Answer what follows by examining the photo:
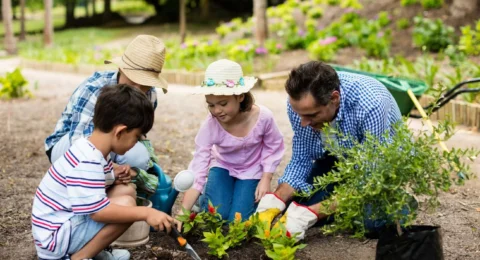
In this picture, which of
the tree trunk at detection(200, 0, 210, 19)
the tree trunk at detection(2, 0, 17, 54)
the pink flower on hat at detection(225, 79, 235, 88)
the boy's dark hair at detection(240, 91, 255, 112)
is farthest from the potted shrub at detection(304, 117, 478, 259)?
the tree trunk at detection(200, 0, 210, 19)

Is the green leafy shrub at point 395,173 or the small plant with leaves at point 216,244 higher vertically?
the green leafy shrub at point 395,173

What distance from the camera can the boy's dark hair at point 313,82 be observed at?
3.08m

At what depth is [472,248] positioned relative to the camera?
126 inches

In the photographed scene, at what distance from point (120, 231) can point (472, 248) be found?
1675mm

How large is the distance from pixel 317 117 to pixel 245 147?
683 mm

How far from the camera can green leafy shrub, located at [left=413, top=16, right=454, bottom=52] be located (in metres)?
8.62

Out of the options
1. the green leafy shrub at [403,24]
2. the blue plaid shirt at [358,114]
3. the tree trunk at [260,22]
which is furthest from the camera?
the tree trunk at [260,22]

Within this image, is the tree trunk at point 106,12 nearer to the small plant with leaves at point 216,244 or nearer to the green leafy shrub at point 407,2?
the green leafy shrub at point 407,2

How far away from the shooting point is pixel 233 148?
3771 millimetres

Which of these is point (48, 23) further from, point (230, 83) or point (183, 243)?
point (183, 243)

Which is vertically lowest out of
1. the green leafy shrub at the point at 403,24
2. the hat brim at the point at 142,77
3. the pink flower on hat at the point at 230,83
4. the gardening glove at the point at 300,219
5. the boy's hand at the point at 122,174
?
the gardening glove at the point at 300,219

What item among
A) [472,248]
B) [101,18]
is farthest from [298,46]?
[101,18]

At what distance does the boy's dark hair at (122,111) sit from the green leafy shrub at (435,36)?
6.59 m

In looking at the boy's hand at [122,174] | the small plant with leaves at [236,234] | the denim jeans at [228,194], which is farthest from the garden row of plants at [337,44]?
the boy's hand at [122,174]
